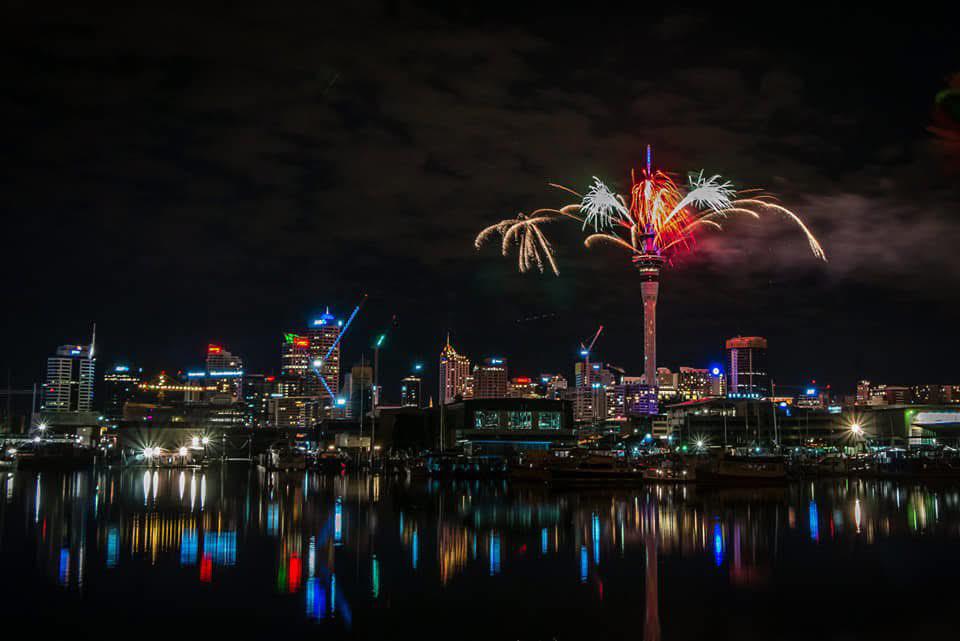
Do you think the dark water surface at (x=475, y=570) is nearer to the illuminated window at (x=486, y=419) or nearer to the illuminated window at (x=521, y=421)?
the illuminated window at (x=521, y=421)

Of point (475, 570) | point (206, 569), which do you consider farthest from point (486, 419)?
point (206, 569)

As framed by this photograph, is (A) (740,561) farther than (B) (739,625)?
Yes

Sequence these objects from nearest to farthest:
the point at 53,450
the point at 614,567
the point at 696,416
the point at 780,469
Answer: the point at 614,567 → the point at 780,469 → the point at 53,450 → the point at 696,416

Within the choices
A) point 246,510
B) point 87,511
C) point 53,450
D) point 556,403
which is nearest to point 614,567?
point 246,510

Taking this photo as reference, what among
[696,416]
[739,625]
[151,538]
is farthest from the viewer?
[696,416]

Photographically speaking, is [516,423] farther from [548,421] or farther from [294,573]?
[294,573]

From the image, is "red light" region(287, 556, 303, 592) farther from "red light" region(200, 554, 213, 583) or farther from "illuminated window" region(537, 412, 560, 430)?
"illuminated window" region(537, 412, 560, 430)

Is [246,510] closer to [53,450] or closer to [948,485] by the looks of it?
[948,485]

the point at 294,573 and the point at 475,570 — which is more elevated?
the point at 294,573
